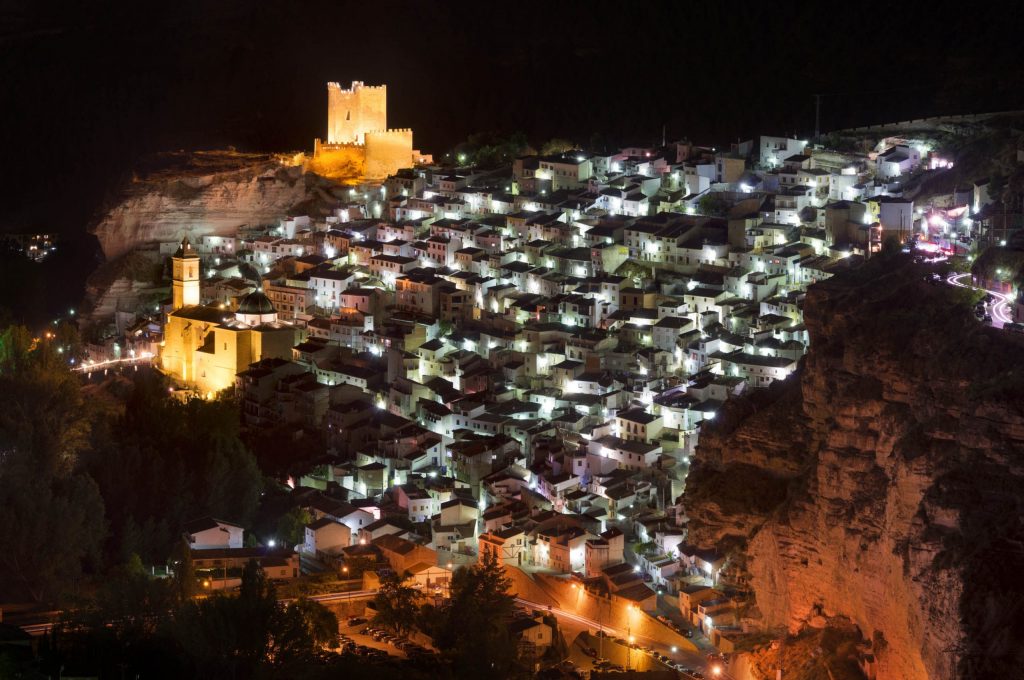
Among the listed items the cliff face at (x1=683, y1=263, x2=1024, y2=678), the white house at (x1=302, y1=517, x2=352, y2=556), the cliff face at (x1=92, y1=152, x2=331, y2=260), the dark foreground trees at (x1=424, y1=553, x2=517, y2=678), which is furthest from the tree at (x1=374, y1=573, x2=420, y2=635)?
the cliff face at (x1=92, y1=152, x2=331, y2=260)

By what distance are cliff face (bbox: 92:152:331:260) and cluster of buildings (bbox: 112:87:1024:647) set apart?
2.08 feet

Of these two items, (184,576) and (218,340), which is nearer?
(184,576)

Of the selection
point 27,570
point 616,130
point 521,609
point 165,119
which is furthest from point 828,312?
point 165,119

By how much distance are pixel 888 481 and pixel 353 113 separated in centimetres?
2060

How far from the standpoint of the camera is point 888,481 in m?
17.6

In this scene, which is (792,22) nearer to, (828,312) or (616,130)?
(616,130)

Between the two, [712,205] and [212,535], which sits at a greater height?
[712,205]

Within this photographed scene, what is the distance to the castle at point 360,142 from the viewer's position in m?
35.3

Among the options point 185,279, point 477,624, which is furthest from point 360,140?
point 477,624

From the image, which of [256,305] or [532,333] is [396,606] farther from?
[256,305]

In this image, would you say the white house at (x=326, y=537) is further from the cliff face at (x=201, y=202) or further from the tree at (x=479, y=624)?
the cliff face at (x=201, y=202)

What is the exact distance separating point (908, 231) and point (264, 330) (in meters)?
9.83

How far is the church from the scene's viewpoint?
2809 cm

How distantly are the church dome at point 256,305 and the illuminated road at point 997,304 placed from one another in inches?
492
